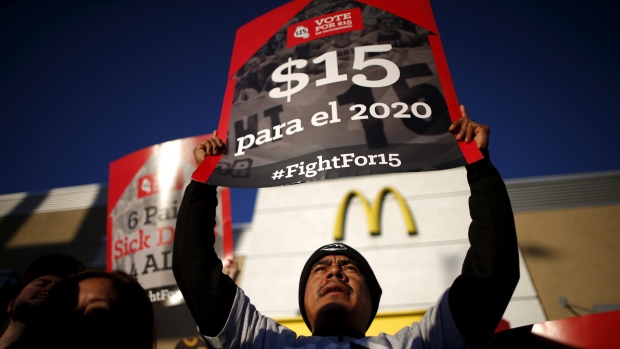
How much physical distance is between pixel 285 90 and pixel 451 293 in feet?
3.41

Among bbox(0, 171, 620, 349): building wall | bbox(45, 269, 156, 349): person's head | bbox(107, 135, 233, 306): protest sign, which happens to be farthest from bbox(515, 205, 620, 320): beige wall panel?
bbox(45, 269, 156, 349): person's head

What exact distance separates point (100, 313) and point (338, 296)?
84 cm

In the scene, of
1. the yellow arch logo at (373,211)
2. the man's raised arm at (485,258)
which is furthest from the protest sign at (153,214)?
the man's raised arm at (485,258)

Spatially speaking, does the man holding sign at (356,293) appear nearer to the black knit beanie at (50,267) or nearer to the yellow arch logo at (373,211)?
the black knit beanie at (50,267)

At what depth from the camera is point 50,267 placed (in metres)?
1.82

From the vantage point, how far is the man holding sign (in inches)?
46.7

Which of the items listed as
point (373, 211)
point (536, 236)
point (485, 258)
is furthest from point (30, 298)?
point (536, 236)

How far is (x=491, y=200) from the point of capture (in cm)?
133

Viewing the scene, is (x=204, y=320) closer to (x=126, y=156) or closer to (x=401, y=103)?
(x=401, y=103)

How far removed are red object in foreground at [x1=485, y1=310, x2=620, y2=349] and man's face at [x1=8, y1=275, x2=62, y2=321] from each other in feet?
6.17

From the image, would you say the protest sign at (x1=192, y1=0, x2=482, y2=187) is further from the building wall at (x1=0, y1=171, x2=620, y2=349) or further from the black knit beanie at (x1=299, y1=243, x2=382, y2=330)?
the building wall at (x1=0, y1=171, x2=620, y2=349)

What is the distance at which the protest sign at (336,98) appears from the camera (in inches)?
50.5

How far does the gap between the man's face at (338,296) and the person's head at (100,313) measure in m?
0.62

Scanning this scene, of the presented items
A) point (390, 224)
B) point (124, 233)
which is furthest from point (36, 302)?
point (390, 224)
